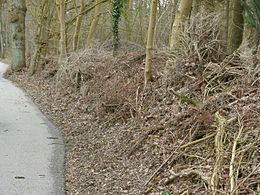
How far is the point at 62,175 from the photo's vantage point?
7.06 meters

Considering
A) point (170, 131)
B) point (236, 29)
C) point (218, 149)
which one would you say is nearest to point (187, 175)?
point (218, 149)

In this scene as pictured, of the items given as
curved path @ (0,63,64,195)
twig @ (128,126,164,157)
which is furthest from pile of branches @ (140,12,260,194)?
curved path @ (0,63,64,195)

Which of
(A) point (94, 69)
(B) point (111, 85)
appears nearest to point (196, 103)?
(B) point (111, 85)

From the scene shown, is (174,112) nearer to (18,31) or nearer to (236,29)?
(236,29)

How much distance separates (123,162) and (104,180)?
64 centimetres

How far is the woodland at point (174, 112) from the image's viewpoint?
18.4 ft

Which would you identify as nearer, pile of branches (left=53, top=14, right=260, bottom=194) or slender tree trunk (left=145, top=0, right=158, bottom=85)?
pile of branches (left=53, top=14, right=260, bottom=194)

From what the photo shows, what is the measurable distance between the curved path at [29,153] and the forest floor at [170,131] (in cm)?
28

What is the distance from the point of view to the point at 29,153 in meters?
8.12

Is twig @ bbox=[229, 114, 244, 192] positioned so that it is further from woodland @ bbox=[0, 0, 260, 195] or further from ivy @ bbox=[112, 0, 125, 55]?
ivy @ bbox=[112, 0, 125, 55]

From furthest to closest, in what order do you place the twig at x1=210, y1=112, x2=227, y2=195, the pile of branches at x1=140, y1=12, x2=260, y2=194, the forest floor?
the forest floor, the pile of branches at x1=140, y1=12, x2=260, y2=194, the twig at x1=210, y1=112, x2=227, y2=195

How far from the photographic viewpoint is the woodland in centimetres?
562

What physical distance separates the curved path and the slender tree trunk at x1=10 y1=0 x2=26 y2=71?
9867 millimetres

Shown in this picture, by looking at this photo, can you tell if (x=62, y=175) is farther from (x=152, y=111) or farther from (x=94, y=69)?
(x=94, y=69)
